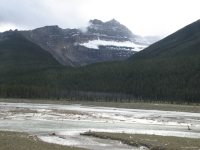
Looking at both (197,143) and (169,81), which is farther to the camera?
(169,81)

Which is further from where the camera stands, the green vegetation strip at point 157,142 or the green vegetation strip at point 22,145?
the green vegetation strip at point 157,142

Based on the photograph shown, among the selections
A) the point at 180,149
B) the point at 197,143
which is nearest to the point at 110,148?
the point at 180,149

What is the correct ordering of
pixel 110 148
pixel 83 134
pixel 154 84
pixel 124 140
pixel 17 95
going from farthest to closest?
pixel 154 84, pixel 17 95, pixel 83 134, pixel 124 140, pixel 110 148

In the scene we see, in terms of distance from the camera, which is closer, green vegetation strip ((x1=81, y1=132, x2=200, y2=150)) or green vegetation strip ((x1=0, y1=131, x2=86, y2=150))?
green vegetation strip ((x1=0, y1=131, x2=86, y2=150))

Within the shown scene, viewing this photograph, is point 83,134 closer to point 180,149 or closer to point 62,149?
point 62,149

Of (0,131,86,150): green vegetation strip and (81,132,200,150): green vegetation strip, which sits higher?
(81,132,200,150): green vegetation strip

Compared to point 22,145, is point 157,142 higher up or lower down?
higher up

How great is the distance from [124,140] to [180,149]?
7.17 meters

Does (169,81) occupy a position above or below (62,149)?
above

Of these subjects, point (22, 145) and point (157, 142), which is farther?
point (157, 142)

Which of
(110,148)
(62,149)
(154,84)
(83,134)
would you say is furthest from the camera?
(154,84)

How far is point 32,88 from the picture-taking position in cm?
16575

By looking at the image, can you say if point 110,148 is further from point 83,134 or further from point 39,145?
point 83,134

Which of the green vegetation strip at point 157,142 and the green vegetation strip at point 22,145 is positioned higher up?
the green vegetation strip at point 157,142
